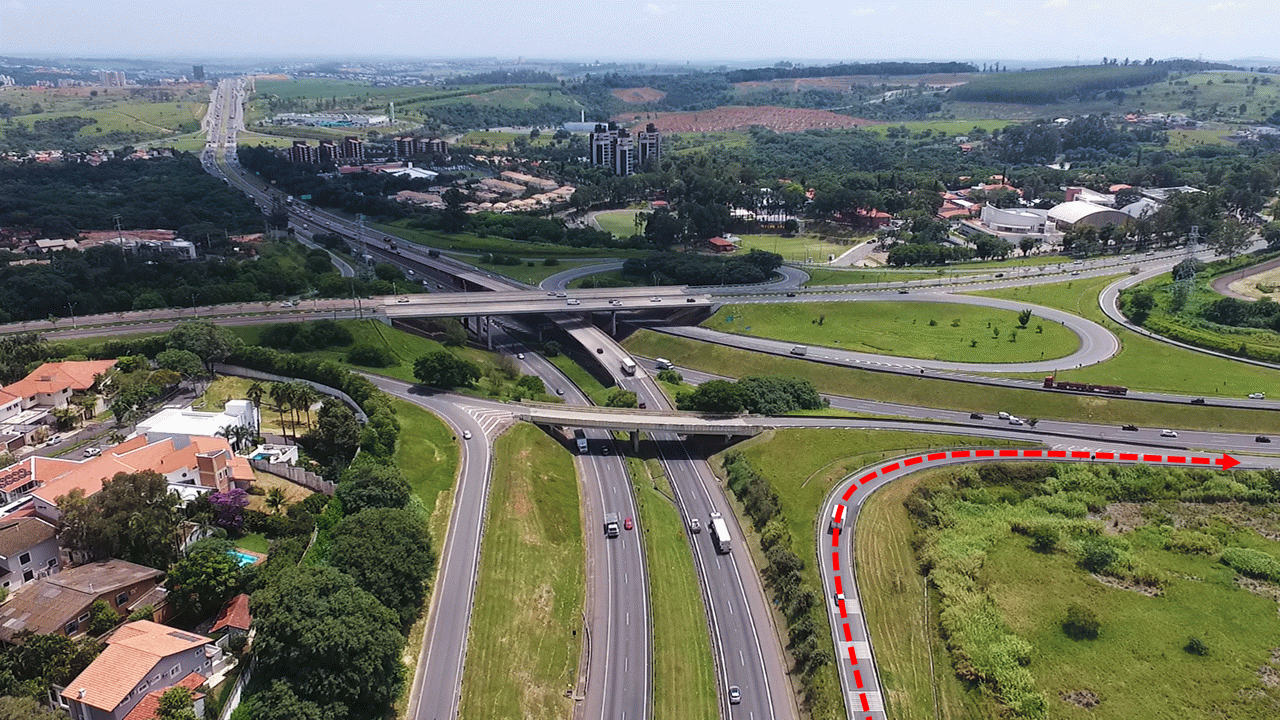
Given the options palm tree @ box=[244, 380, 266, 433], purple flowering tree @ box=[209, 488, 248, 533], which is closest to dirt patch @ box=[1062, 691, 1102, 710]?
purple flowering tree @ box=[209, 488, 248, 533]

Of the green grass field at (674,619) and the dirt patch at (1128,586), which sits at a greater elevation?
the dirt patch at (1128,586)

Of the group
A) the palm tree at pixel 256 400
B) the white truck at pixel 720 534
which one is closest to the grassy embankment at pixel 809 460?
the white truck at pixel 720 534

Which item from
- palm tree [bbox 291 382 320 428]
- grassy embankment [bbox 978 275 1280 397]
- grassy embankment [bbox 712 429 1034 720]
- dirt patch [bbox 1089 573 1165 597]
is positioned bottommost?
dirt patch [bbox 1089 573 1165 597]

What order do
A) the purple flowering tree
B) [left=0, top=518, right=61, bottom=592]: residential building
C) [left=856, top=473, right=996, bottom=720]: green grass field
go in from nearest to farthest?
[left=0, top=518, right=61, bottom=592]: residential building < [left=856, top=473, right=996, bottom=720]: green grass field < the purple flowering tree

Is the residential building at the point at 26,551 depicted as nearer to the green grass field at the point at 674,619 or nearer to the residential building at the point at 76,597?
the residential building at the point at 76,597

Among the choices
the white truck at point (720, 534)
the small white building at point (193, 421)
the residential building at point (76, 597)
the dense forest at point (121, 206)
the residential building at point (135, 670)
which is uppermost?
the dense forest at point (121, 206)

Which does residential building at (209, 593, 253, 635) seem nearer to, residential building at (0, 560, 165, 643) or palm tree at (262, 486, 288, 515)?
residential building at (0, 560, 165, 643)
